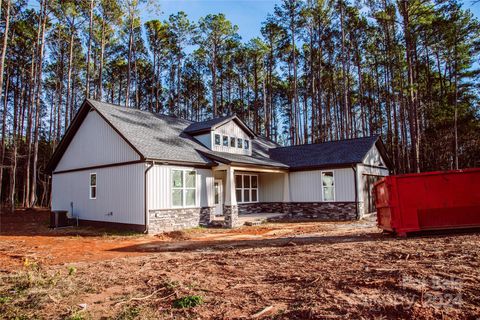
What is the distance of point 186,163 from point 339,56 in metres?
23.5

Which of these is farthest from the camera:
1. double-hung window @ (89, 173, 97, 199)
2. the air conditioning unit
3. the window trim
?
the window trim

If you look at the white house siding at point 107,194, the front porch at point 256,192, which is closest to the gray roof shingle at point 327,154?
the front porch at point 256,192

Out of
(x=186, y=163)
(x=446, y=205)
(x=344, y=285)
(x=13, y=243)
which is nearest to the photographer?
(x=344, y=285)

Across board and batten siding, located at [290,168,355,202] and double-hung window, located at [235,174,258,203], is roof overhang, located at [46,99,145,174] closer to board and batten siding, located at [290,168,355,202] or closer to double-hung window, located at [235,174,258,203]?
double-hung window, located at [235,174,258,203]

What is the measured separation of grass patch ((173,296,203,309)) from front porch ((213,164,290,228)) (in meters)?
11.7

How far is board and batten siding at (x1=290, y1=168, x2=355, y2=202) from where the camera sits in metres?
16.8

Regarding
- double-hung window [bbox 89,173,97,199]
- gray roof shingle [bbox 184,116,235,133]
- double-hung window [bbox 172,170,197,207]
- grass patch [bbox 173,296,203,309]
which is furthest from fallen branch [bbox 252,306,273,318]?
gray roof shingle [bbox 184,116,235,133]

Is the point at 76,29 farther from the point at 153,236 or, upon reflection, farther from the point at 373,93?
the point at 373,93

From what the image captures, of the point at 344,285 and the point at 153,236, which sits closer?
the point at 344,285

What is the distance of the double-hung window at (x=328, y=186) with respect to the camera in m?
17.3

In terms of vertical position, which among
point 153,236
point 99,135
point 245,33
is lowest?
point 153,236

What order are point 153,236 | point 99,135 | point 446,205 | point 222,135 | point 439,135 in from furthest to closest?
point 439,135 < point 222,135 < point 99,135 < point 153,236 < point 446,205

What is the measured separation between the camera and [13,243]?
10.5 m

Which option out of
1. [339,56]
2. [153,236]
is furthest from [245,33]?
[153,236]
